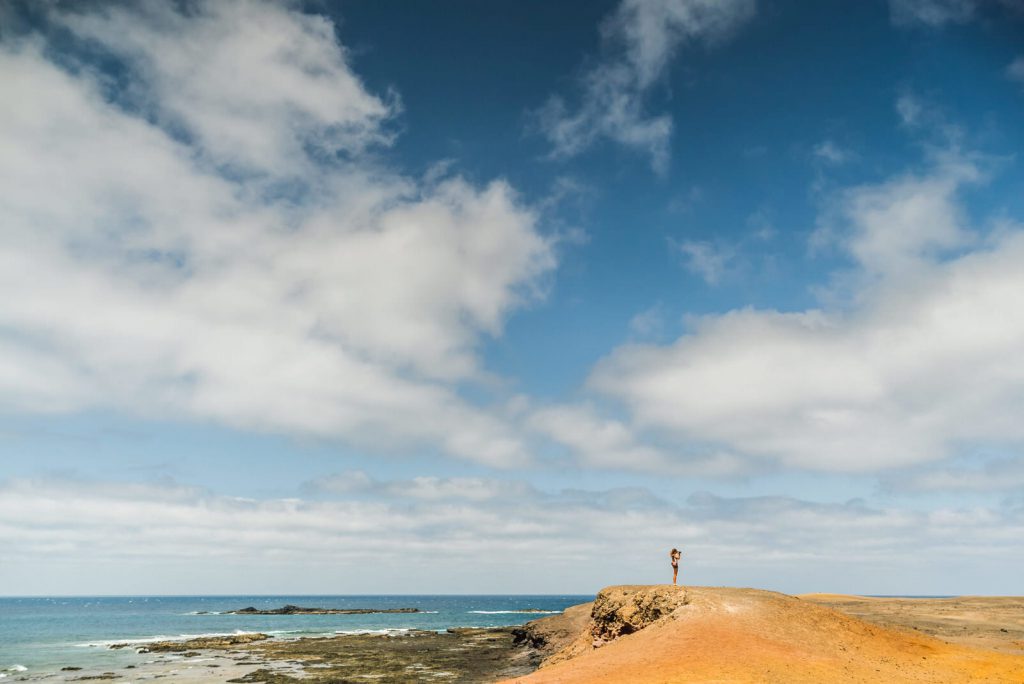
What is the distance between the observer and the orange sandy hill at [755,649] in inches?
974

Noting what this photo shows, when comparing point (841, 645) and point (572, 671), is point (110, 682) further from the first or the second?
point (841, 645)

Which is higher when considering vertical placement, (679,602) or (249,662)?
(679,602)

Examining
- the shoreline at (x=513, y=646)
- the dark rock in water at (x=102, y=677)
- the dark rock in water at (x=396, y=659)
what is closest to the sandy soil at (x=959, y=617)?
the shoreline at (x=513, y=646)

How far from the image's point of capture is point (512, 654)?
2328 inches

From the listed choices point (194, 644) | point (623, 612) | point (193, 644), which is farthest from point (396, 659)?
point (193, 644)

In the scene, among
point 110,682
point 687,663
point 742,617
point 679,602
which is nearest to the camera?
point 687,663

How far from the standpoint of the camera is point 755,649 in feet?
88.3

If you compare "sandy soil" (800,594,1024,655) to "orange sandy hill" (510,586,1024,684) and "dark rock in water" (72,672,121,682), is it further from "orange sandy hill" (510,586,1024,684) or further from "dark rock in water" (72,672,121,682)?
"dark rock in water" (72,672,121,682)

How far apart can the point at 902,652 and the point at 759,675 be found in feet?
36.6

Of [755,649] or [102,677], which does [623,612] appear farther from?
[102,677]

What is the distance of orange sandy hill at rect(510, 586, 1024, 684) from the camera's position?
81.1 ft

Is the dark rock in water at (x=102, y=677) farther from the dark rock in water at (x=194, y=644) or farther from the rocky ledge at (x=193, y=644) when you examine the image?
the rocky ledge at (x=193, y=644)

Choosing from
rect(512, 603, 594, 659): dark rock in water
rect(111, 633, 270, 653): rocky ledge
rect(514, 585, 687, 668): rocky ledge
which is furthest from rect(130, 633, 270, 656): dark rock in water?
rect(514, 585, 687, 668): rocky ledge

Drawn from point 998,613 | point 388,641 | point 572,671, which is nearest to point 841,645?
point 572,671
